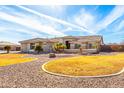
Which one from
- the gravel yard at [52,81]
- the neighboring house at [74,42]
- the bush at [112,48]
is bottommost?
the gravel yard at [52,81]

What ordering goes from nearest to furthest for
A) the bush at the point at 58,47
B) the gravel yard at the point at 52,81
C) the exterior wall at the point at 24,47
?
1. the gravel yard at the point at 52,81
2. the bush at the point at 58,47
3. the exterior wall at the point at 24,47

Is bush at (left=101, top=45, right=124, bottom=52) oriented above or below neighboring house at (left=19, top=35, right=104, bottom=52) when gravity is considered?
below

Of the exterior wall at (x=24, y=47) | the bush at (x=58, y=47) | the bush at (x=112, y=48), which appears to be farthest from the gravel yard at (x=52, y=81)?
the exterior wall at (x=24, y=47)

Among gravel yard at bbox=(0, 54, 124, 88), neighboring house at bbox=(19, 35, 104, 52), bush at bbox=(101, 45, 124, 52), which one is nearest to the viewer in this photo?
gravel yard at bbox=(0, 54, 124, 88)

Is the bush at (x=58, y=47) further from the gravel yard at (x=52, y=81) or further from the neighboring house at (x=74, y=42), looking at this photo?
the gravel yard at (x=52, y=81)

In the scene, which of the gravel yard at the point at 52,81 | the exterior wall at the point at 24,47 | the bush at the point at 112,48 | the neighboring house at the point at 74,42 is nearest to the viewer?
the gravel yard at the point at 52,81

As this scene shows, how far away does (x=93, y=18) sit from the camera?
9664 mm

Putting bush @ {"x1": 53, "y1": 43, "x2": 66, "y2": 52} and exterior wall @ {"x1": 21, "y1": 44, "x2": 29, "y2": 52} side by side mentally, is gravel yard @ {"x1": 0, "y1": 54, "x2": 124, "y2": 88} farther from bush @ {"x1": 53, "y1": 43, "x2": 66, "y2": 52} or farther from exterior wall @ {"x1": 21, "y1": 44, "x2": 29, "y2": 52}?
exterior wall @ {"x1": 21, "y1": 44, "x2": 29, "y2": 52}

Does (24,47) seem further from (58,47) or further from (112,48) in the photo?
(112,48)

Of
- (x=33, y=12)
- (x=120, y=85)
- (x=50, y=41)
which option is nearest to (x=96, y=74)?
(x=120, y=85)

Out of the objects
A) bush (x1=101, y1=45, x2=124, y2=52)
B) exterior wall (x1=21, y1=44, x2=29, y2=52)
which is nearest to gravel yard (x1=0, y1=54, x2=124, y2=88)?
bush (x1=101, y1=45, x2=124, y2=52)

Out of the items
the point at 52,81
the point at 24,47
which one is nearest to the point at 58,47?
the point at 24,47
